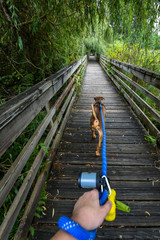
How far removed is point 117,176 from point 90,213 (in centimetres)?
165

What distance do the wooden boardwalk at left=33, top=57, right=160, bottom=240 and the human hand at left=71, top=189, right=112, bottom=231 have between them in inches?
44.1

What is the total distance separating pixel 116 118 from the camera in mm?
A: 4047

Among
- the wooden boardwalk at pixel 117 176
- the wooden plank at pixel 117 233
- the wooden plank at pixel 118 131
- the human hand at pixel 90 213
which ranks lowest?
the wooden plank at pixel 117 233

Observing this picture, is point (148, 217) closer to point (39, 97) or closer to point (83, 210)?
point (83, 210)

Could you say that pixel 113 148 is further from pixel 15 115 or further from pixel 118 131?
pixel 15 115

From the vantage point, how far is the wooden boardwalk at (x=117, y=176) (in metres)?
1.54

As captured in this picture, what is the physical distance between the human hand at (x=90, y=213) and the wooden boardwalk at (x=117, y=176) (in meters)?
1.12

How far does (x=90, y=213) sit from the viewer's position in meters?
0.66

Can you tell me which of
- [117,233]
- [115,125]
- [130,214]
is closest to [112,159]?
[130,214]

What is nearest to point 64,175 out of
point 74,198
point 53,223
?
point 74,198

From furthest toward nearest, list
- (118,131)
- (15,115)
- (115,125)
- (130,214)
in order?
1. (115,125)
2. (118,131)
3. (130,214)
4. (15,115)

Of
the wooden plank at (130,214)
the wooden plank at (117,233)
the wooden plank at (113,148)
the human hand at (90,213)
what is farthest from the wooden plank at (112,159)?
the human hand at (90,213)

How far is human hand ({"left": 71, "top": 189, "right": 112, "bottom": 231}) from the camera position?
641 millimetres

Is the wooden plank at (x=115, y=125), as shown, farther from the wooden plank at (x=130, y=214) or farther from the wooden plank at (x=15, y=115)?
the wooden plank at (x=15, y=115)
